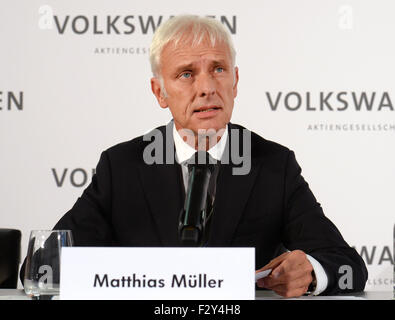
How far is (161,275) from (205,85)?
1.15 metres

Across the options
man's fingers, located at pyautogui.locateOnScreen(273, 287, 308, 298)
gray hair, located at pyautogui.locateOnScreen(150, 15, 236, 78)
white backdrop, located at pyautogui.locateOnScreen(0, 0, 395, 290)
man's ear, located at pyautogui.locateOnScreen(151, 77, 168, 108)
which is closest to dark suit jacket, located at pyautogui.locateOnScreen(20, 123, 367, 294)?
man's ear, located at pyautogui.locateOnScreen(151, 77, 168, 108)

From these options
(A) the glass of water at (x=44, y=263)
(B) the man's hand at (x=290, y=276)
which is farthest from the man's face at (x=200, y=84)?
(A) the glass of water at (x=44, y=263)

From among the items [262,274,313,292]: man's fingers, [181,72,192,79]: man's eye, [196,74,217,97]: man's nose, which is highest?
[181,72,192,79]: man's eye

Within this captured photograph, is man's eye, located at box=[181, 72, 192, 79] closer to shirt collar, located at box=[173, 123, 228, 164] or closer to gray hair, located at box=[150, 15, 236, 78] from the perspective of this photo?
gray hair, located at box=[150, 15, 236, 78]

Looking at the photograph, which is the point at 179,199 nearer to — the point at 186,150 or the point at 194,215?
the point at 186,150

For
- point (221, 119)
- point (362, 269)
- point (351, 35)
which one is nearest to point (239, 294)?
point (362, 269)

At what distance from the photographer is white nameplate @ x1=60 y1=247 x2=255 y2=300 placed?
3.65ft

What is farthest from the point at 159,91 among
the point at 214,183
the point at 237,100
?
the point at 237,100

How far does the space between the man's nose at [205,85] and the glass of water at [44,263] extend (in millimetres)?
917

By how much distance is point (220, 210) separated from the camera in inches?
81.3

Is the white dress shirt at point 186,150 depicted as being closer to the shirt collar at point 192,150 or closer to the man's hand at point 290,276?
the shirt collar at point 192,150

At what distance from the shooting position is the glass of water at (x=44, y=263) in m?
1.38

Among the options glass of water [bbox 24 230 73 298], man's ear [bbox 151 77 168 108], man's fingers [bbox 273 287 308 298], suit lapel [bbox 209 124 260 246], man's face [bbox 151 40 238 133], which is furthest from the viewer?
man's ear [bbox 151 77 168 108]

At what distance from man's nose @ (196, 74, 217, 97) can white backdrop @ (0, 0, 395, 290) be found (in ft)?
3.40
